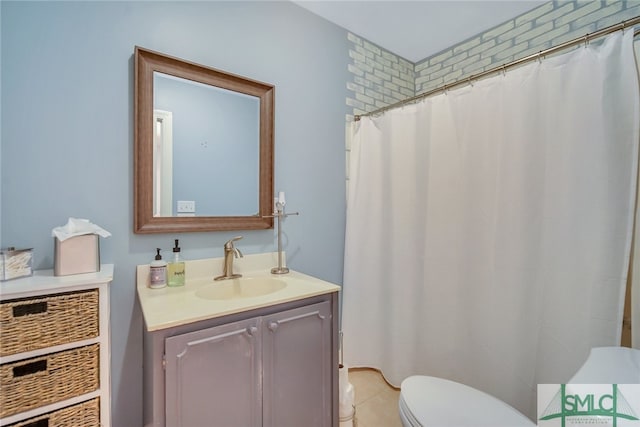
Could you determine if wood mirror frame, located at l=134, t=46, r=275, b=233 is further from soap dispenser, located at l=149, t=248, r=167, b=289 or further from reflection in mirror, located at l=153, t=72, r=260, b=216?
soap dispenser, located at l=149, t=248, r=167, b=289

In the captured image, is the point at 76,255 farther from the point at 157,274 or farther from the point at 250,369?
the point at 250,369

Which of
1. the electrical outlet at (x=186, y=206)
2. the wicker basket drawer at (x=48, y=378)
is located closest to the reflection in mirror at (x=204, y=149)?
the electrical outlet at (x=186, y=206)

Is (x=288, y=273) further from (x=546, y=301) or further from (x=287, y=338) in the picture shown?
(x=546, y=301)

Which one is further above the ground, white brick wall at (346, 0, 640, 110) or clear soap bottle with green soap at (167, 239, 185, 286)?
white brick wall at (346, 0, 640, 110)

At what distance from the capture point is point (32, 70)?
109 cm

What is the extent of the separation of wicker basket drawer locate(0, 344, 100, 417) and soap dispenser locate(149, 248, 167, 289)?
0.31 meters

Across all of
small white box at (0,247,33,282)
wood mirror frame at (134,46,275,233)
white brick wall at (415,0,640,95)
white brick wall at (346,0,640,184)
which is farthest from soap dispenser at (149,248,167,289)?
white brick wall at (415,0,640,95)

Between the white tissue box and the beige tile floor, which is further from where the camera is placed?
the beige tile floor

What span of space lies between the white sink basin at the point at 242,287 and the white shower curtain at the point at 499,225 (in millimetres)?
744

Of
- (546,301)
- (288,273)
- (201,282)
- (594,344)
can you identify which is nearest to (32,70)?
(201,282)

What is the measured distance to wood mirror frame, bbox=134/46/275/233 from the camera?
4.17 ft

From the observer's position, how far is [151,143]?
4.29 ft

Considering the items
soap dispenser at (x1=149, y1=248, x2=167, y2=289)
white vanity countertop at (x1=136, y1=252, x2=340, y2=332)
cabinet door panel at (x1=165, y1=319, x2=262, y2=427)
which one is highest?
soap dispenser at (x1=149, y1=248, x2=167, y2=289)

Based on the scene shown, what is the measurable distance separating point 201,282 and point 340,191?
112 cm
